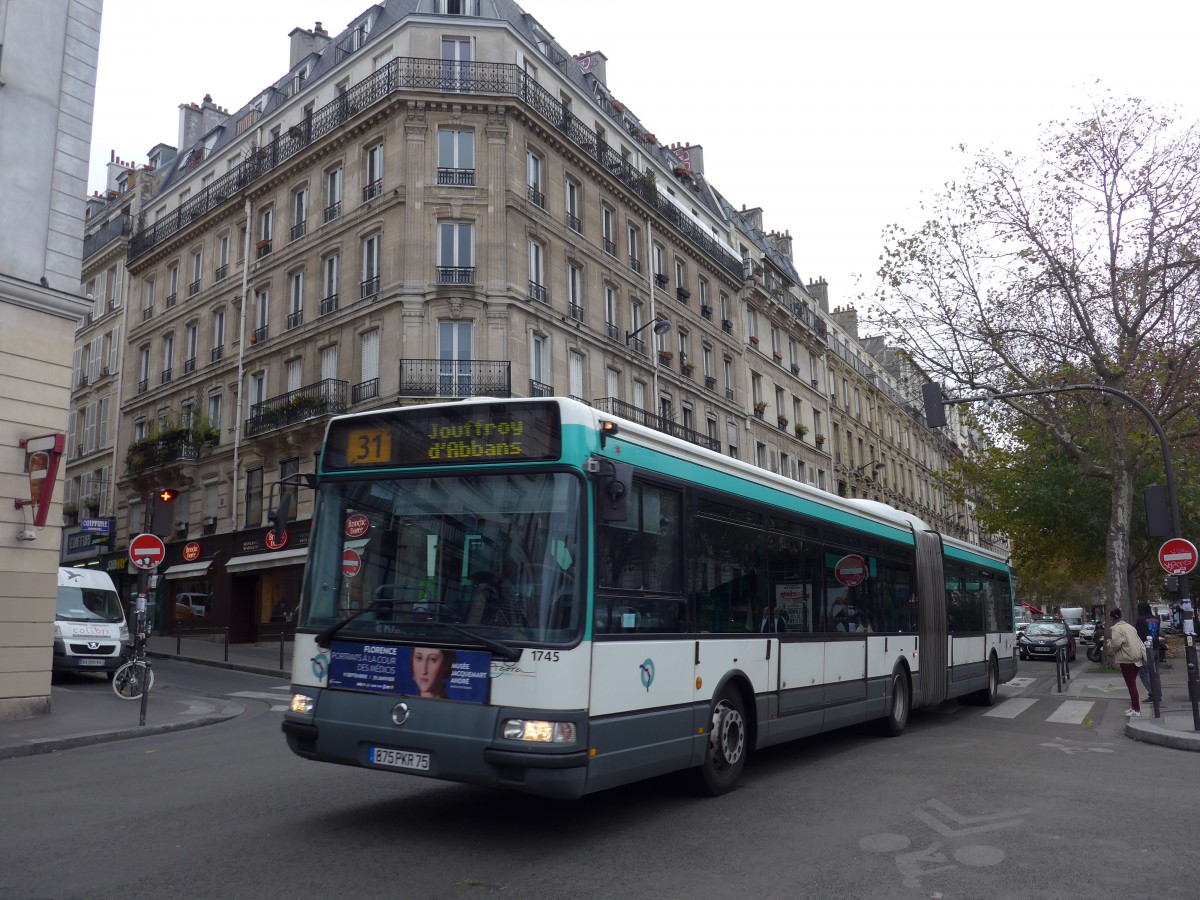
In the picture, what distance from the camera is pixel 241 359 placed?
32.8 metres

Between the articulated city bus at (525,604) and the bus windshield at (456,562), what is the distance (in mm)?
11

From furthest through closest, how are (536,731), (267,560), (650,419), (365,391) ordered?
(650,419) → (267,560) → (365,391) → (536,731)

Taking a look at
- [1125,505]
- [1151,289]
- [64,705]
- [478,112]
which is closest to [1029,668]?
[1125,505]

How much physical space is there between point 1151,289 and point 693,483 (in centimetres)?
2101

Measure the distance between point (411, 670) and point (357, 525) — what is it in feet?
3.63

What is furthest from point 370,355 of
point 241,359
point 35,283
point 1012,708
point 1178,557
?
point 1178,557

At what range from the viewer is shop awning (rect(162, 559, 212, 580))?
32.9 metres

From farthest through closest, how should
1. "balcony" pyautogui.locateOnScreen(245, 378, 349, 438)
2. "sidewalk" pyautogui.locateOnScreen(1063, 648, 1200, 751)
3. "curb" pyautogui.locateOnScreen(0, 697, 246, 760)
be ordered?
"balcony" pyautogui.locateOnScreen(245, 378, 349, 438) → "sidewalk" pyautogui.locateOnScreen(1063, 648, 1200, 751) → "curb" pyautogui.locateOnScreen(0, 697, 246, 760)

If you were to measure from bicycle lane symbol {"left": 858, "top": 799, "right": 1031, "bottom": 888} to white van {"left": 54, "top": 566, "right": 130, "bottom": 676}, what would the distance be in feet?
54.5

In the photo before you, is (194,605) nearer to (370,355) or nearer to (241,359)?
(241,359)

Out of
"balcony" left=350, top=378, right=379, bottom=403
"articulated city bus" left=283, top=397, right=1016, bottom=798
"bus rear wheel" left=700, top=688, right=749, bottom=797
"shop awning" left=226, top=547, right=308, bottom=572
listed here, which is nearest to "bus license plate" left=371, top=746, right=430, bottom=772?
"articulated city bus" left=283, top=397, right=1016, bottom=798

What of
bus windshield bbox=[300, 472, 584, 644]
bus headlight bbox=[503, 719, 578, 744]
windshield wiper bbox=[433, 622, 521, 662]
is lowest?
bus headlight bbox=[503, 719, 578, 744]

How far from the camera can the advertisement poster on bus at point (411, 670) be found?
579cm

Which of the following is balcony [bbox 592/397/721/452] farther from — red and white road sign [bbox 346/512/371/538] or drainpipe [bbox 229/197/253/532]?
red and white road sign [bbox 346/512/371/538]
